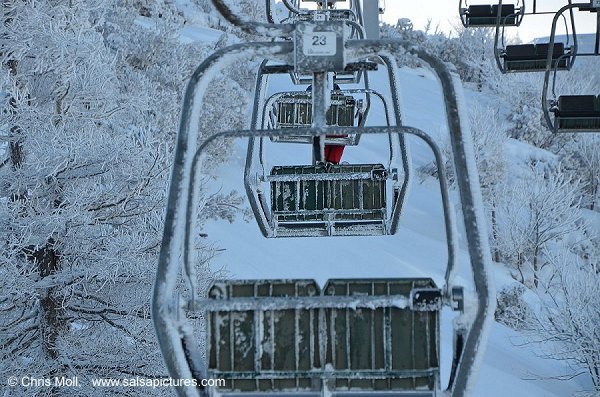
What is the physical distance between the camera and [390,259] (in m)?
16.8

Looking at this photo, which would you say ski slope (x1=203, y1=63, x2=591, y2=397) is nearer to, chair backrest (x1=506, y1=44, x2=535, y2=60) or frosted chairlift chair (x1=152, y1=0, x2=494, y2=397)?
chair backrest (x1=506, y1=44, x2=535, y2=60)

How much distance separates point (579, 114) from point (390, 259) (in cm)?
1223

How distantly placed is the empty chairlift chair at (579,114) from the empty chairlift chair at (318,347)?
3345 millimetres

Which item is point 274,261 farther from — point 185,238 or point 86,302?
point 185,238

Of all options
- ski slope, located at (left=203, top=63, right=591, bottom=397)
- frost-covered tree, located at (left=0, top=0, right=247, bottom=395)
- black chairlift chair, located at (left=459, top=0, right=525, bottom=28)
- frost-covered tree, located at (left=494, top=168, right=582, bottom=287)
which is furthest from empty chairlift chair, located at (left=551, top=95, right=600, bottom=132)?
frost-covered tree, located at (left=494, top=168, right=582, bottom=287)

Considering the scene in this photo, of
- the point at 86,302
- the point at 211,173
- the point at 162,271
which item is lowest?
the point at 211,173

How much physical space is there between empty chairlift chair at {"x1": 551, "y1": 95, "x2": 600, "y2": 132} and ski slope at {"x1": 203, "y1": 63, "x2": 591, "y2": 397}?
5.72 metres

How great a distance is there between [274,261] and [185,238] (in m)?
13.6

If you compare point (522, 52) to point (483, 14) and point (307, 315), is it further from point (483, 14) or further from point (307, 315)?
point (307, 315)

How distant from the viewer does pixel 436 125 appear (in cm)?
2577

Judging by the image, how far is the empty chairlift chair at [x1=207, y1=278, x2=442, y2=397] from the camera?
181cm

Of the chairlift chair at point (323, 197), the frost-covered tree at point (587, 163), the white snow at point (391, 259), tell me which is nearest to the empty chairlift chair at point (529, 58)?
the chairlift chair at point (323, 197)

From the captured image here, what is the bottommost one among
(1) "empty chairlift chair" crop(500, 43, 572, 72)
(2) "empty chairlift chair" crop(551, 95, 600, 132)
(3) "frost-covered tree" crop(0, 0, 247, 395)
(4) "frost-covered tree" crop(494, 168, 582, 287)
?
(4) "frost-covered tree" crop(494, 168, 582, 287)

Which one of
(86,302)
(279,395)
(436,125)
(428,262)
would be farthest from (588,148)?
(279,395)
